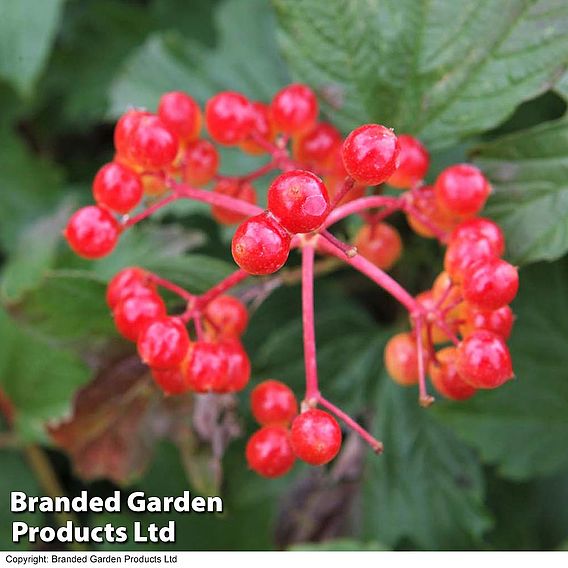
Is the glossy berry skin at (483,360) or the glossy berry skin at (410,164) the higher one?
the glossy berry skin at (410,164)

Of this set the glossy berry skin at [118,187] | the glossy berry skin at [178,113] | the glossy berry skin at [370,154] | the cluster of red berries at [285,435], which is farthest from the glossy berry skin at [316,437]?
the glossy berry skin at [178,113]

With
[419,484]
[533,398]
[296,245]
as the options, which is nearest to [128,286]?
[296,245]

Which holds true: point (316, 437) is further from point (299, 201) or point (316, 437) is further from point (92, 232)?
point (92, 232)

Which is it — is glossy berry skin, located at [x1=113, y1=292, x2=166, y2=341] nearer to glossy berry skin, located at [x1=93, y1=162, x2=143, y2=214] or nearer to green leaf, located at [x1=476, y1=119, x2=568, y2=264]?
glossy berry skin, located at [x1=93, y1=162, x2=143, y2=214]

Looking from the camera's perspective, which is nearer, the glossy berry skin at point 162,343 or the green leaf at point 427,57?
the glossy berry skin at point 162,343

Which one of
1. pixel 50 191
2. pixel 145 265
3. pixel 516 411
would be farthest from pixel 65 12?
pixel 516 411

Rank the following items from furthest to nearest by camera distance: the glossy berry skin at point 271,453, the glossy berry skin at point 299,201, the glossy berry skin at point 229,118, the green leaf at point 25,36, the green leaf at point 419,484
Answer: the green leaf at point 25,36
the green leaf at point 419,484
the glossy berry skin at point 229,118
the glossy berry skin at point 271,453
the glossy berry skin at point 299,201

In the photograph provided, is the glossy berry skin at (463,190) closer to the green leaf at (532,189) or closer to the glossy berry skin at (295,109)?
the green leaf at (532,189)
